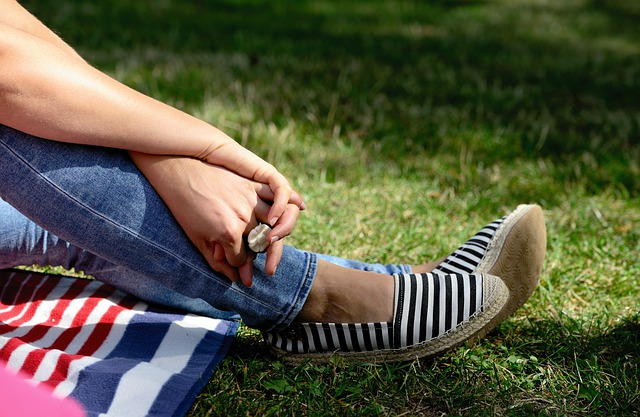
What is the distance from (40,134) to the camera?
1.35m

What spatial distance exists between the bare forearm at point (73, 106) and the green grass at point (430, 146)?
0.56 meters

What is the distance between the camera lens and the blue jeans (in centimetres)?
137

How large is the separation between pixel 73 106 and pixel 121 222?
24 centimetres

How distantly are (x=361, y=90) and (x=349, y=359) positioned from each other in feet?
7.39

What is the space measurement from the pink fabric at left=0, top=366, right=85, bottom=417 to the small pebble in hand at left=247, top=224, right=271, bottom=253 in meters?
0.80

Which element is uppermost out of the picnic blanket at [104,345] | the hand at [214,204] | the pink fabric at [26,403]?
the pink fabric at [26,403]

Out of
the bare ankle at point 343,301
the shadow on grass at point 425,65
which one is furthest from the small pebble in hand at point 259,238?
the shadow on grass at point 425,65

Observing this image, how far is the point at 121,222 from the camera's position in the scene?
140 centimetres

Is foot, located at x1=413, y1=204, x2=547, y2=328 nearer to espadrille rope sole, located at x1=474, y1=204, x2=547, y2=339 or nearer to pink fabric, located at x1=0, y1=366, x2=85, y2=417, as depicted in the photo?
espadrille rope sole, located at x1=474, y1=204, x2=547, y2=339

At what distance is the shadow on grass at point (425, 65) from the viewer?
311cm

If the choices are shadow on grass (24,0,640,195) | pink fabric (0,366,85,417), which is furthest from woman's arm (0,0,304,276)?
shadow on grass (24,0,640,195)

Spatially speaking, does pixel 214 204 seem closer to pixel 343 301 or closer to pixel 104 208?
pixel 104 208

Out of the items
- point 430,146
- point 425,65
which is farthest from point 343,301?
point 425,65

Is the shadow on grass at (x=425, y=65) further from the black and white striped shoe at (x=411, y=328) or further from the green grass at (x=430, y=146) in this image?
the black and white striped shoe at (x=411, y=328)
